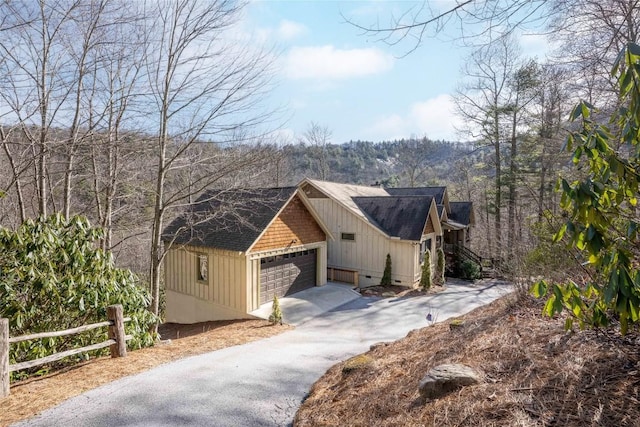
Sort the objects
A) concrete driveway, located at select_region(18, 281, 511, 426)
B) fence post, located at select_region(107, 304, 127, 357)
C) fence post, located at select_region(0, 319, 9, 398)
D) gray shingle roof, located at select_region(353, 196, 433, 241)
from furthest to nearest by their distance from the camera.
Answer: gray shingle roof, located at select_region(353, 196, 433, 241) < fence post, located at select_region(107, 304, 127, 357) < fence post, located at select_region(0, 319, 9, 398) < concrete driveway, located at select_region(18, 281, 511, 426)

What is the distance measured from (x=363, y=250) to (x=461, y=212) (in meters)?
12.4

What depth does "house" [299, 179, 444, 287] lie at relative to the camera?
1709cm

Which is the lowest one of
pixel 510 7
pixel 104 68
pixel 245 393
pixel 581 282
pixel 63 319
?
pixel 245 393

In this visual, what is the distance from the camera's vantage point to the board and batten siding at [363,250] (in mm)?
17062

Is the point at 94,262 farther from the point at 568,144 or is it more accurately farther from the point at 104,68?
the point at 568,144

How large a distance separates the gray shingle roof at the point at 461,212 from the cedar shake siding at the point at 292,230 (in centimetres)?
1430

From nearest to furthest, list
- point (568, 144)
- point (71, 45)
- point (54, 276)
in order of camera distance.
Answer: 1. point (568, 144)
2. point (54, 276)
3. point (71, 45)

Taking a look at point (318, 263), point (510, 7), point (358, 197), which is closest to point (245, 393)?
point (510, 7)

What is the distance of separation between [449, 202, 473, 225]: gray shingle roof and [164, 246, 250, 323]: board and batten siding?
62.5 ft

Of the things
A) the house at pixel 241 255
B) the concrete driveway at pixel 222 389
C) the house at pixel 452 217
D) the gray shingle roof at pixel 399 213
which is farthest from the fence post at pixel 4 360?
the house at pixel 452 217

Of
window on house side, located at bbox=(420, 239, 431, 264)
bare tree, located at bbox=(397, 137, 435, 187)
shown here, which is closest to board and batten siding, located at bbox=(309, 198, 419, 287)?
window on house side, located at bbox=(420, 239, 431, 264)

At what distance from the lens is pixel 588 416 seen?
2746 millimetres

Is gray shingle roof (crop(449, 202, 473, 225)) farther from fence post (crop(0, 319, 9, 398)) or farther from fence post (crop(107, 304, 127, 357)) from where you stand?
fence post (crop(0, 319, 9, 398))

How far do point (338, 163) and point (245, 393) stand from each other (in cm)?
7061
